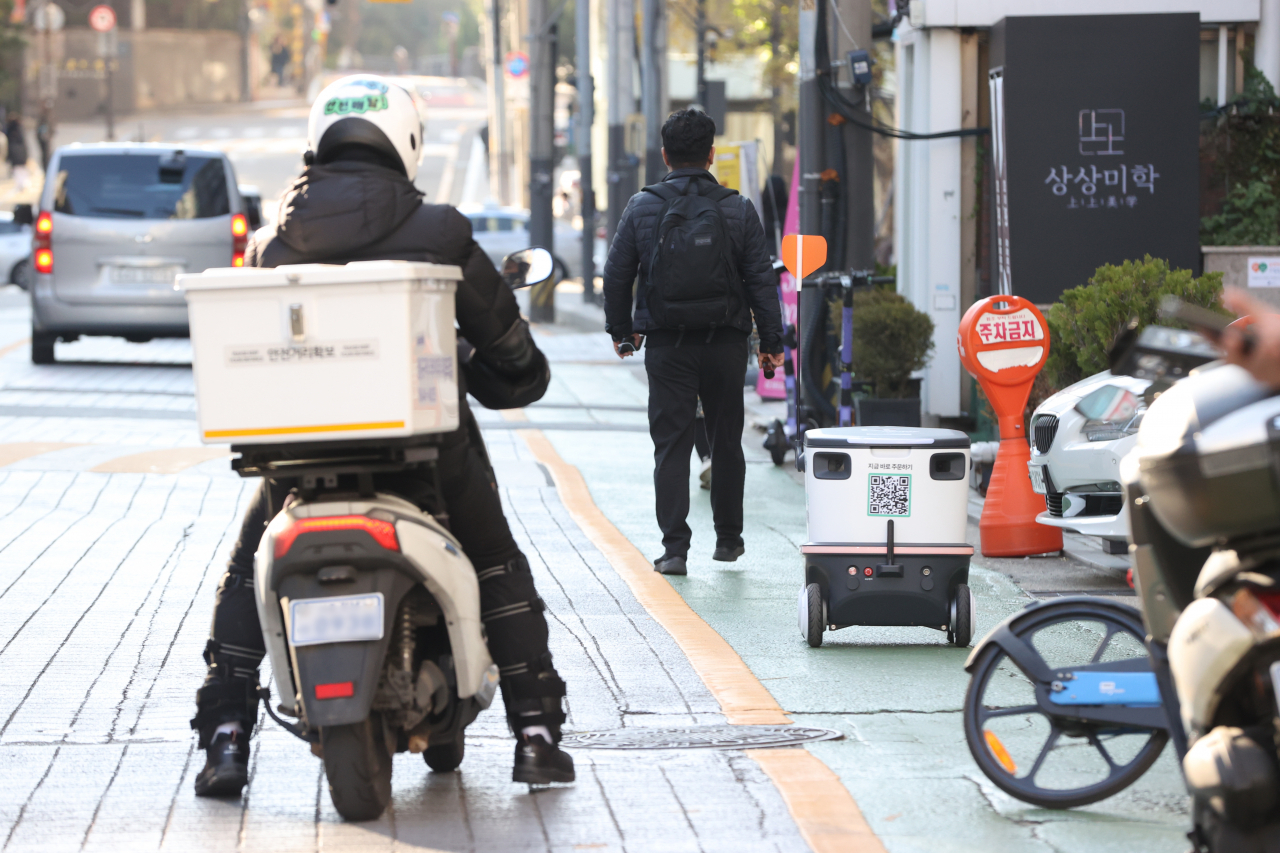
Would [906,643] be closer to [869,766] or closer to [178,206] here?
[869,766]

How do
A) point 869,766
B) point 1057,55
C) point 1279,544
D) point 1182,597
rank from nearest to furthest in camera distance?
point 1279,544 → point 1182,597 → point 869,766 → point 1057,55

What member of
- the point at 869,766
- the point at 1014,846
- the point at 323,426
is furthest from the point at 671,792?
the point at 323,426

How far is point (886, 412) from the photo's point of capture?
35.5 ft

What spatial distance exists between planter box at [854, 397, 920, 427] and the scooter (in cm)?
658

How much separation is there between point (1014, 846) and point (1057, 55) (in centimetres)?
846

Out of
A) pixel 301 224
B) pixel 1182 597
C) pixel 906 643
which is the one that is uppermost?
pixel 301 224

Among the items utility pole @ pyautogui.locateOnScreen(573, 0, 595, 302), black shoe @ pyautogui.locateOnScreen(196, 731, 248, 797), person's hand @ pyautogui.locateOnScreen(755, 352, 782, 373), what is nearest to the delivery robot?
person's hand @ pyautogui.locateOnScreen(755, 352, 782, 373)

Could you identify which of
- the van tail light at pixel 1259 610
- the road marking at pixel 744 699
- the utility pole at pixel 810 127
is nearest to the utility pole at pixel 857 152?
the utility pole at pixel 810 127

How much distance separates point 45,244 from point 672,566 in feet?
35.8

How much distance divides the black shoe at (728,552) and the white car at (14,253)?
25.2 m

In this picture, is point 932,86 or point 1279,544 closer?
point 1279,544

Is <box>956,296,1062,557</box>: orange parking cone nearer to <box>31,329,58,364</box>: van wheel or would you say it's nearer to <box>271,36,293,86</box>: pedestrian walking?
<box>31,329,58,364</box>: van wheel

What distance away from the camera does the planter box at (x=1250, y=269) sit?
10906mm

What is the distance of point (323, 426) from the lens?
4031mm
